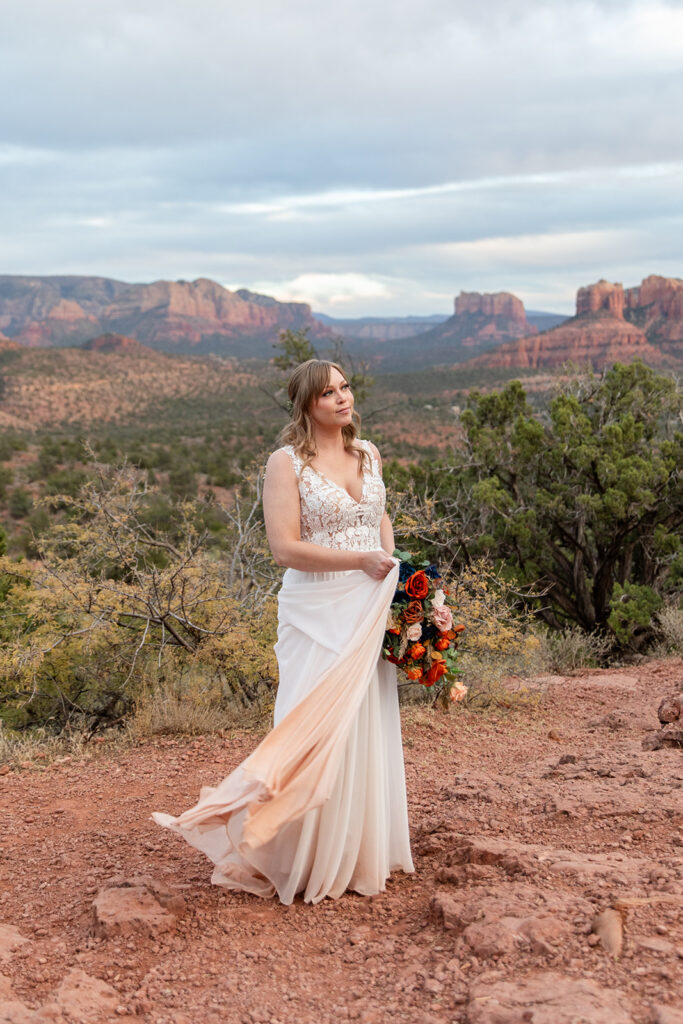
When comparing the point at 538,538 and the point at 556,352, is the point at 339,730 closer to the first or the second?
the point at 538,538

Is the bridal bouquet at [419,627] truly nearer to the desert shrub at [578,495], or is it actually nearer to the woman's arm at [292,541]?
the woman's arm at [292,541]

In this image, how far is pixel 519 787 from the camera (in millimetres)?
4641

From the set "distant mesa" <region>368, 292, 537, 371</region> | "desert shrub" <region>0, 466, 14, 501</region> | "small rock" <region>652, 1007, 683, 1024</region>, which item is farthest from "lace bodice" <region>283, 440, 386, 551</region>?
"distant mesa" <region>368, 292, 537, 371</region>

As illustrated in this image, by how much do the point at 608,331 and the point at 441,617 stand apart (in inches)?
3561

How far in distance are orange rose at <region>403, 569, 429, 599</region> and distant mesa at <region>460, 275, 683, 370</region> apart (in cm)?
7922

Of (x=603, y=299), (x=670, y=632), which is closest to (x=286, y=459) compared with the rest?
(x=670, y=632)

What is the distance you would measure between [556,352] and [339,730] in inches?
3616

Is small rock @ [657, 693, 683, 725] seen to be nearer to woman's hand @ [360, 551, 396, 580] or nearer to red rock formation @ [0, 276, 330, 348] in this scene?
woman's hand @ [360, 551, 396, 580]

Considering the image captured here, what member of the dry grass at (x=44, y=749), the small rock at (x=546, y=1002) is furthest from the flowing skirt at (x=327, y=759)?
the dry grass at (x=44, y=749)

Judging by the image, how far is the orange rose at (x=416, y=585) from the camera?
3.59m

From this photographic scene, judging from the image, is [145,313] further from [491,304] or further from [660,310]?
[660,310]

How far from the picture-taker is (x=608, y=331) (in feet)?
290

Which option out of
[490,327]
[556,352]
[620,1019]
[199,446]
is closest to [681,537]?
[620,1019]

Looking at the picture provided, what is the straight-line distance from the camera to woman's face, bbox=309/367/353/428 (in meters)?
3.56
